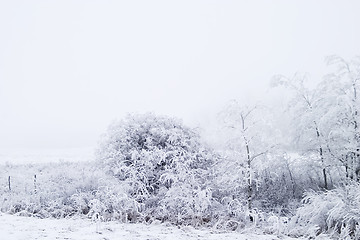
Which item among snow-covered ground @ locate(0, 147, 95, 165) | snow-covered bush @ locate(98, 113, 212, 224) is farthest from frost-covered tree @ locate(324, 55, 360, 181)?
snow-covered ground @ locate(0, 147, 95, 165)

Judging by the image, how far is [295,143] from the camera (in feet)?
86.6

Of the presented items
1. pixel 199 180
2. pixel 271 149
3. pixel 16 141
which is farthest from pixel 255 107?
pixel 16 141

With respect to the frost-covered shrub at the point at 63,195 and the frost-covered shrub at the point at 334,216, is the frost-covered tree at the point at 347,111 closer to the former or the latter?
the frost-covered shrub at the point at 334,216

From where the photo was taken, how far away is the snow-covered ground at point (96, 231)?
10867 mm

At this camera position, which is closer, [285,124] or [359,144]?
[359,144]

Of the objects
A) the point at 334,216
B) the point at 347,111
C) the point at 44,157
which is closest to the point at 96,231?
the point at 334,216

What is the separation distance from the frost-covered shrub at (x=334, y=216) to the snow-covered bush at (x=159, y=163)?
15.9 ft

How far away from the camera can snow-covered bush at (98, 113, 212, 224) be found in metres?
17.5

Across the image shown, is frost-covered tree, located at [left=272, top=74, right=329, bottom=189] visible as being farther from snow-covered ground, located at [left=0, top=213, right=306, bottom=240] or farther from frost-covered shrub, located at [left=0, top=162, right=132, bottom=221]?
frost-covered shrub, located at [left=0, top=162, right=132, bottom=221]

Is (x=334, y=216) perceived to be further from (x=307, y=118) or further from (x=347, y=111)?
(x=307, y=118)

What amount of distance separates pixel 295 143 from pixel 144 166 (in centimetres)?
1252

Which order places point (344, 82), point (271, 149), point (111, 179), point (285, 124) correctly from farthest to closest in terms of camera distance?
1. point (285, 124)
2. point (344, 82)
3. point (271, 149)
4. point (111, 179)

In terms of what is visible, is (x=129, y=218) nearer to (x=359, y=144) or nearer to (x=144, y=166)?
(x=144, y=166)

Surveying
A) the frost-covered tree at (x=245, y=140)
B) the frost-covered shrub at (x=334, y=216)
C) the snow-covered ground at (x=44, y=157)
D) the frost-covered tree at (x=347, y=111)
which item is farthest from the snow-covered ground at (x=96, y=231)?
the snow-covered ground at (x=44, y=157)
